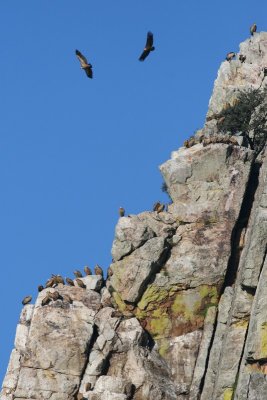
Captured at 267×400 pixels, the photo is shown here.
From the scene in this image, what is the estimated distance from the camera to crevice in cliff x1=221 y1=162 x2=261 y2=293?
72500mm

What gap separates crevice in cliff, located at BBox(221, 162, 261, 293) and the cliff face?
2.1 inches

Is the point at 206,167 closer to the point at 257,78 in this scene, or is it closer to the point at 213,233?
the point at 213,233

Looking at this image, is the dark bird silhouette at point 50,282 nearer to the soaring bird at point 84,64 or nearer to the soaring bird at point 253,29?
the soaring bird at point 84,64

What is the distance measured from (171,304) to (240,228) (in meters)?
5.72

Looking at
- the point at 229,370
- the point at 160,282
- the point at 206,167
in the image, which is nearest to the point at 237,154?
the point at 206,167

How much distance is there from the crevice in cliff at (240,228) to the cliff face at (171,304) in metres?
0.05

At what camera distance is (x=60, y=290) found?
246ft

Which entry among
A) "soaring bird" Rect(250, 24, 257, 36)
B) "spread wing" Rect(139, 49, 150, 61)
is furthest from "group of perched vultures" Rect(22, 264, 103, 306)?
"soaring bird" Rect(250, 24, 257, 36)

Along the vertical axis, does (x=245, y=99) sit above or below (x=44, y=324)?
above

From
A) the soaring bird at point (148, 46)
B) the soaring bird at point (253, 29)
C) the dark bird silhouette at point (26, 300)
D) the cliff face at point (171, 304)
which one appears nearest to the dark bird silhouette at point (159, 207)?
the cliff face at point (171, 304)

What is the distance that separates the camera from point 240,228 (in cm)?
7412

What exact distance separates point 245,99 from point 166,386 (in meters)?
23.4

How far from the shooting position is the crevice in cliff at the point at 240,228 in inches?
2854

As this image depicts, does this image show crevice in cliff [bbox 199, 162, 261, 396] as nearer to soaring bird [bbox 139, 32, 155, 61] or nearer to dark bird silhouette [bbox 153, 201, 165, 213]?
dark bird silhouette [bbox 153, 201, 165, 213]
